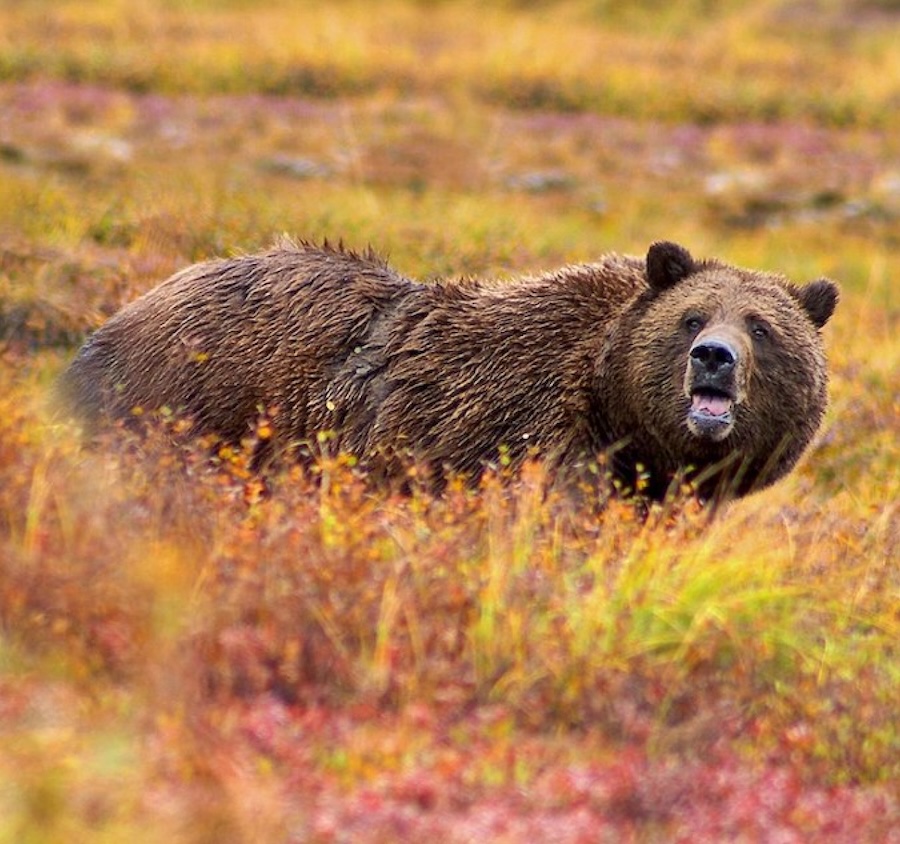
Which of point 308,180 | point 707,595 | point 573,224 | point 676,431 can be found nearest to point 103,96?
point 308,180

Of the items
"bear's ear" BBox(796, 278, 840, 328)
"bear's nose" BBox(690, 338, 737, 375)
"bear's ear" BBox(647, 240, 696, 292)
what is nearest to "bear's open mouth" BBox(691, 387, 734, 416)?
"bear's nose" BBox(690, 338, 737, 375)

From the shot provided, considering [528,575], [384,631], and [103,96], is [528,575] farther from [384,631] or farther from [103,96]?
[103,96]

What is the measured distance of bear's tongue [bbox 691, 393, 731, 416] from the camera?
6719mm

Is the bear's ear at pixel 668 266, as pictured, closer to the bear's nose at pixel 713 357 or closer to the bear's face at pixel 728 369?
the bear's face at pixel 728 369

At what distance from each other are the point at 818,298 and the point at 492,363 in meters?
1.44

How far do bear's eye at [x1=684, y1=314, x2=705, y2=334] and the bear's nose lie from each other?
1.03ft

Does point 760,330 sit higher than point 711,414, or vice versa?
point 760,330

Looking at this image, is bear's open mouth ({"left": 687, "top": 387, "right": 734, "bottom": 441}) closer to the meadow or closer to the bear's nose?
the bear's nose

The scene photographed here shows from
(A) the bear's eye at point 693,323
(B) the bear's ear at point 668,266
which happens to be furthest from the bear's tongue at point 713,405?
(B) the bear's ear at point 668,266

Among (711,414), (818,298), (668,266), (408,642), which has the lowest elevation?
(408,642)

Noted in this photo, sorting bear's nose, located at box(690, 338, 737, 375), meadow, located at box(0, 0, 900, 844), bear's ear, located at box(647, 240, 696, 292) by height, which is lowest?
meadow, located at box(0, 0, 900, 844)

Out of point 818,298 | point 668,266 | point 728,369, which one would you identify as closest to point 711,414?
point 728,369

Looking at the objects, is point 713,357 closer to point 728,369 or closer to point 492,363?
point 728,369

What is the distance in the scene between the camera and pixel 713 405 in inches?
265
